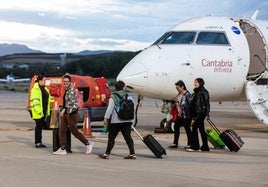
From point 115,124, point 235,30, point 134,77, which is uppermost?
point 235,30

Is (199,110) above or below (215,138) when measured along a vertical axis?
above

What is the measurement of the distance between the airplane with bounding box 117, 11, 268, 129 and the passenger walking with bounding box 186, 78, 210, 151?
10.7 ft

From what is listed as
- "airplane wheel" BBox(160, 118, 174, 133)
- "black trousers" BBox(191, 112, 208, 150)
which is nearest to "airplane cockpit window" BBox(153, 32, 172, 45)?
"airplane wheel" BBox(160, 118, 174, 133)

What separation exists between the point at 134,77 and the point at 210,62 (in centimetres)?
268

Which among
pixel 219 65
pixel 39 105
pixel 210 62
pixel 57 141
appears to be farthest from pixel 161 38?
pixel 57 141

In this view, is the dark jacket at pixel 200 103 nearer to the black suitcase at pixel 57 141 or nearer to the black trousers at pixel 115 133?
the black trousers at pixel 115 133

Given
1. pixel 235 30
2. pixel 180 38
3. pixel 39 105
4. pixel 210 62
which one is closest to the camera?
Answer: pixel 39 105

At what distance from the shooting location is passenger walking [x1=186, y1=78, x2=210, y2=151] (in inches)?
586

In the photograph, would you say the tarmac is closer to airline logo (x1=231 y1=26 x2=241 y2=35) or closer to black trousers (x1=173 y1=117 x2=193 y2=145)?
black trousers (x1=173 y1=117 x2=193 y2=145)

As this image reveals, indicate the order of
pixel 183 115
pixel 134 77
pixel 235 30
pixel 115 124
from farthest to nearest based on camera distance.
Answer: pixel 235 30 → pixel 134 77 → pixel 183 115 → pixel 115 124

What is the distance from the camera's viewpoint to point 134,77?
59.1 ft

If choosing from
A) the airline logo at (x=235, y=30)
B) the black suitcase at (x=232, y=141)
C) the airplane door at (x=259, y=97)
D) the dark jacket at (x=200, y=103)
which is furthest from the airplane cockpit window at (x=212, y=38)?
the black suitcase at (x=232, y=141)

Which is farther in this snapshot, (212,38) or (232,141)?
(212,38)

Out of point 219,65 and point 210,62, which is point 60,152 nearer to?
point 210,62
